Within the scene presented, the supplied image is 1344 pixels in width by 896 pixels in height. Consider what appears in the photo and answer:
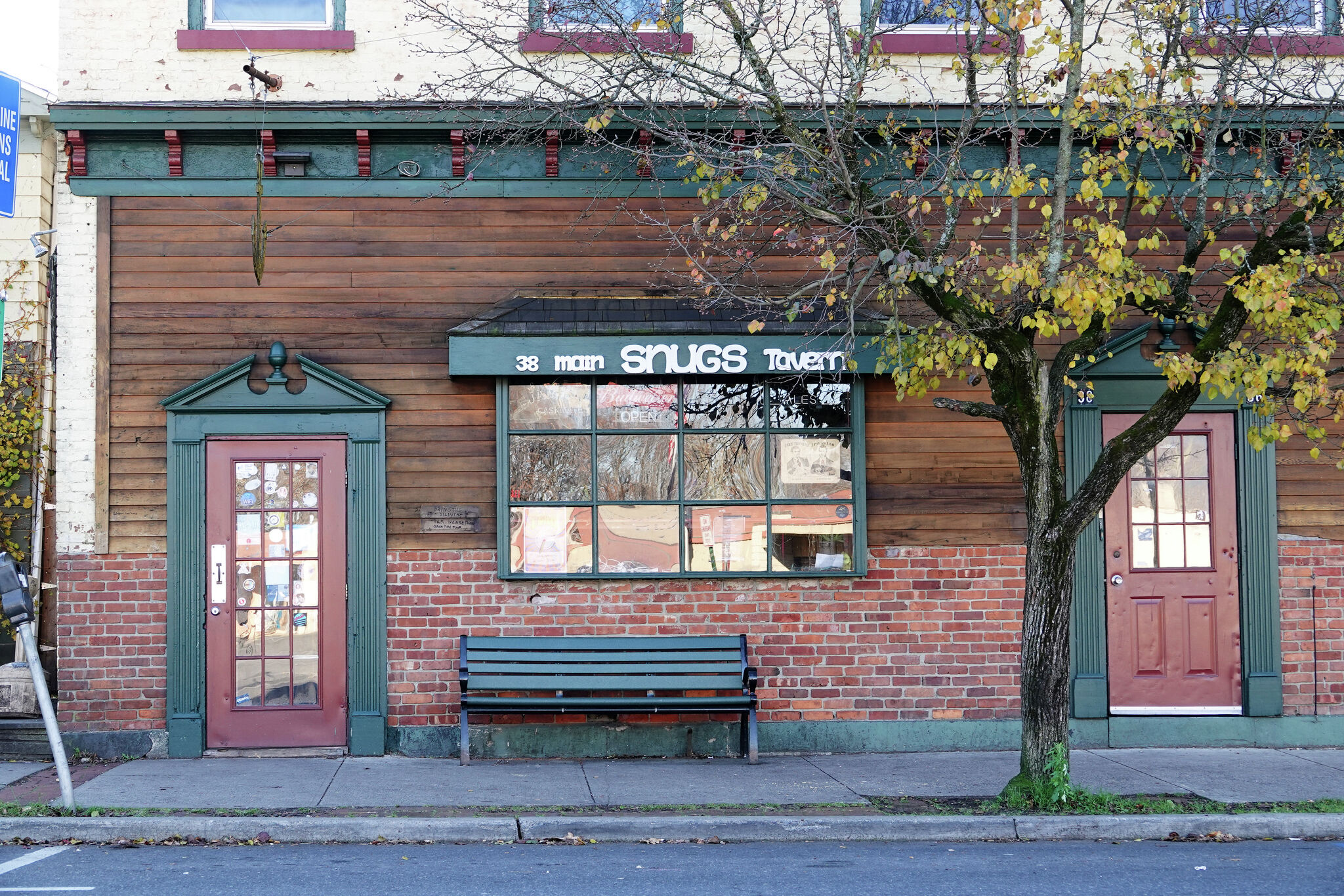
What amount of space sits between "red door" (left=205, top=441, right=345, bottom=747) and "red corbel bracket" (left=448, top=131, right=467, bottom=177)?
2356mm

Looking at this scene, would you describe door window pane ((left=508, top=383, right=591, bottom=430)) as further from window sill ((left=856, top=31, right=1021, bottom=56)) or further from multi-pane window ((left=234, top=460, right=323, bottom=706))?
window sill ((left=856, top=31, right=1021, bottom=56))

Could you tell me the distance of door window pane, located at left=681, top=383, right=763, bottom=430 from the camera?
888 centimetres

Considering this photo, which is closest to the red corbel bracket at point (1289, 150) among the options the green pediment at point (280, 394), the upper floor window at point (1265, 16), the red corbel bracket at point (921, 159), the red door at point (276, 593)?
the upper floor window at point (1265, 16)

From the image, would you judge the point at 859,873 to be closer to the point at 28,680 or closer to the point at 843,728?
the point at 843,728

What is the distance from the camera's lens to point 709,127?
887cm

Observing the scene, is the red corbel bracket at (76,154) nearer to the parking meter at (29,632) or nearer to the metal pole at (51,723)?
the parking meter at (29,632)

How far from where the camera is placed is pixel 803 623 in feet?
29.3

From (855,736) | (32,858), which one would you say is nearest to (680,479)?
(855,736)

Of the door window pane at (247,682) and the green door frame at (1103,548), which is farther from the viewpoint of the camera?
the green door frame at (1103,548)

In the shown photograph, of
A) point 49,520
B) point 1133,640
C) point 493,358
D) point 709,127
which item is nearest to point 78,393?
point 49,520

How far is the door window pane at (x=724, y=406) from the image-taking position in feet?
29.1

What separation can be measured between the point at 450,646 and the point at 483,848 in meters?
2.54

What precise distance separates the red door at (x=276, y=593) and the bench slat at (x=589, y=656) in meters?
1.17

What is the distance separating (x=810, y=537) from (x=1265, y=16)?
480cm
